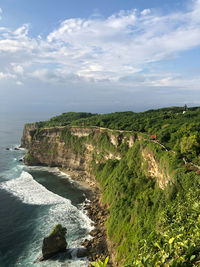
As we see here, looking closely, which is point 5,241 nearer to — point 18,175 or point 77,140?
point 18,175

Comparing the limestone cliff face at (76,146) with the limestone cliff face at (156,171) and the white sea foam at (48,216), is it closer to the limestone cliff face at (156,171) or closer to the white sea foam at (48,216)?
the limestone cliff face at (156,171)

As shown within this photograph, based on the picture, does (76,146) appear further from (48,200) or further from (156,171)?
(156,171)

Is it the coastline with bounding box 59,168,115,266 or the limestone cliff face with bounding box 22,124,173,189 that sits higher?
the limestone cliff face with bounding box 22,124,173,189

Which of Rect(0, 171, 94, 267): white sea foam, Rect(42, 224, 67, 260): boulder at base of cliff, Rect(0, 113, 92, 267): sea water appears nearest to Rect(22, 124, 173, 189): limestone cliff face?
Rect(0, 113, 92, 267): sea water

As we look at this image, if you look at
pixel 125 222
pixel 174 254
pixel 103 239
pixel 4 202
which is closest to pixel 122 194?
pixel 125 222

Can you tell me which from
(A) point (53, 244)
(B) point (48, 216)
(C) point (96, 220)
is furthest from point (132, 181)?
(B) point (48, 216)

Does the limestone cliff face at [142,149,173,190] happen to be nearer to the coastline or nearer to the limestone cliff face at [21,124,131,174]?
the coastline

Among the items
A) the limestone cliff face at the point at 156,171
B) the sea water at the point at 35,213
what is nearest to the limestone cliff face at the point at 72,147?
the sea water at the point at 35,213
